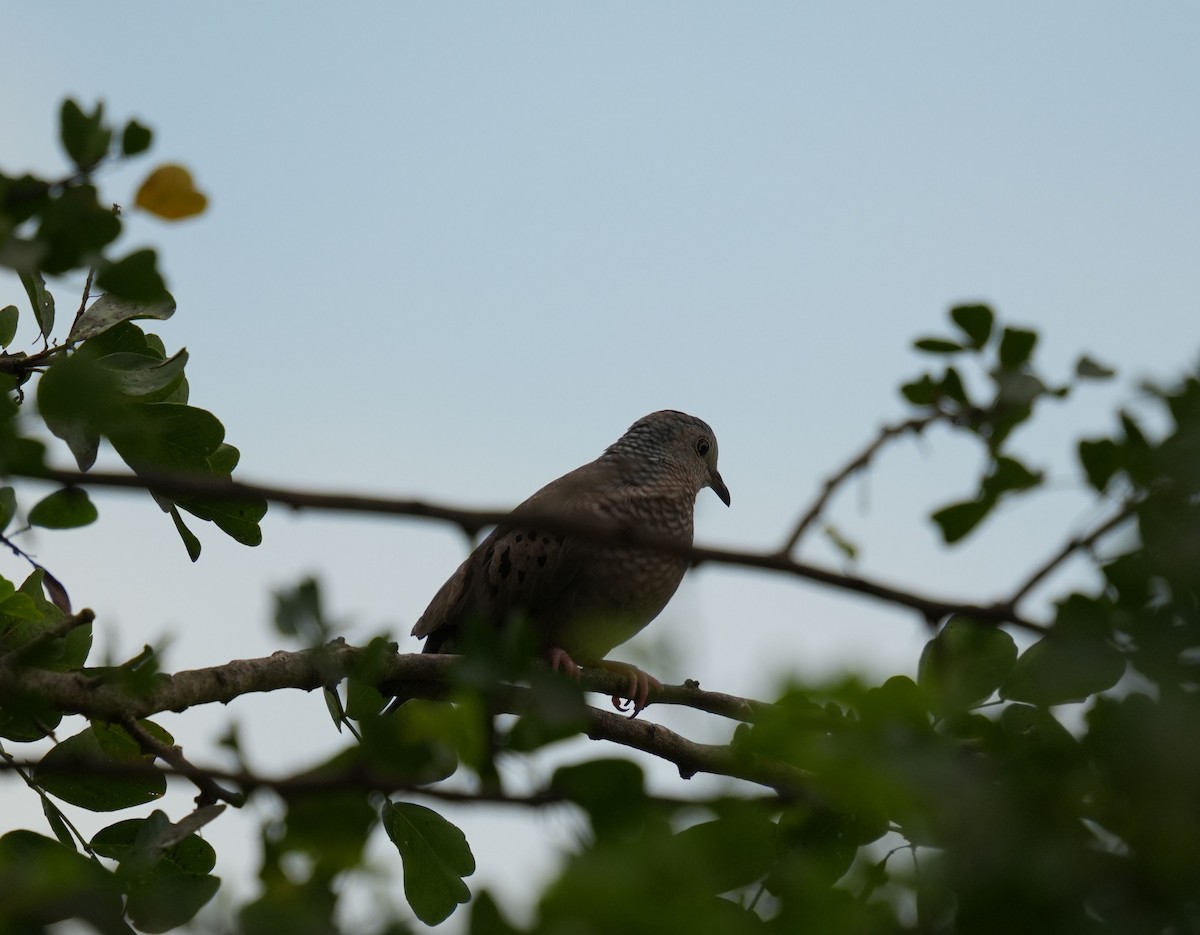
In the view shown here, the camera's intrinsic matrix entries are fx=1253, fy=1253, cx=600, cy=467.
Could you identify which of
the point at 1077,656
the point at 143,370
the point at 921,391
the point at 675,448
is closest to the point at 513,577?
the point at 675,448

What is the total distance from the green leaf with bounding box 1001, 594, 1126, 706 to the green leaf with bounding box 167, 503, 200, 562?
2.36 meters

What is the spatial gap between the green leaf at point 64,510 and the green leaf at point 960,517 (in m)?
1.31

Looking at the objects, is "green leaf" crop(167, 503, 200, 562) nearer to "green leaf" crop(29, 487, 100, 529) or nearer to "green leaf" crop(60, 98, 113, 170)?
"green leaf" crop(29, 487, 100, 529)

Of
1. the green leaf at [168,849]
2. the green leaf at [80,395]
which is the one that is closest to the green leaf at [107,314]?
the green leaf at [168,849]

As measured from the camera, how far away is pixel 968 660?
1.96 m

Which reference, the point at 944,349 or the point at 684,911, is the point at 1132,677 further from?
the point at 684,911

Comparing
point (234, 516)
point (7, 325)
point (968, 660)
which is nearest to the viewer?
point (968, 660)

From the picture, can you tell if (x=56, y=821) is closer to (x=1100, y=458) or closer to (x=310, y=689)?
(x=310, y=689)

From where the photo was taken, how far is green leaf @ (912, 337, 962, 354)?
6.04 ft

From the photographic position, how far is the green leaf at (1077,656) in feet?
4.76

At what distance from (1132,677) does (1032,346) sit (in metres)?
0.56

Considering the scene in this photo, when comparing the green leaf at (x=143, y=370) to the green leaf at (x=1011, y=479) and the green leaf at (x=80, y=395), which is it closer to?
the green leaf at (x=80, y=395)

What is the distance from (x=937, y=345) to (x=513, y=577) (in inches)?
154

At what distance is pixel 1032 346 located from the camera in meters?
1.84
